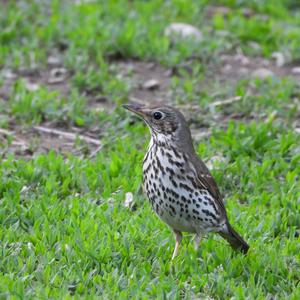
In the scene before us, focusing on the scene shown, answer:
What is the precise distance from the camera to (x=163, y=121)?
6902mm

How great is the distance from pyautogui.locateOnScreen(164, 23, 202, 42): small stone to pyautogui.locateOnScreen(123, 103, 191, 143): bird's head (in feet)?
14.8

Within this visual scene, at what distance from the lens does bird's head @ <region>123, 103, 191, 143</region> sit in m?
6.88

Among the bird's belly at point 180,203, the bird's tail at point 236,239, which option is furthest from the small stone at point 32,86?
the bird's tail at point 236,239

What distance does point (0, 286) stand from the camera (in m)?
5.95

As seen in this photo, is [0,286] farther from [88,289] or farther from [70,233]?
[70,233]

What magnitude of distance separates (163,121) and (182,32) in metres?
4.75

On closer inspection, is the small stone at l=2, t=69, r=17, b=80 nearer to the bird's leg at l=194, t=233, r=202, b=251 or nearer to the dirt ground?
the dirt ground

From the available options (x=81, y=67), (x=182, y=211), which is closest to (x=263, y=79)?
(x=81, y=67)

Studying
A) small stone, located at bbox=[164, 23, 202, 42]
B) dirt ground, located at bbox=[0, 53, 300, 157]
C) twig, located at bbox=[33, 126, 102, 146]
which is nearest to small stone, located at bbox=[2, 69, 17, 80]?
dirt ground, located at bbox=[0, 53, 300, 157]

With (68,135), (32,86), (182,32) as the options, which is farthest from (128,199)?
(182,32)

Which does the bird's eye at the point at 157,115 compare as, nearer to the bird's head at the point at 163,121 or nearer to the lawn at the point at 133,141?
the bird's head at the point at 163,121

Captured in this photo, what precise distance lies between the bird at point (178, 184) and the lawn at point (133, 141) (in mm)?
197

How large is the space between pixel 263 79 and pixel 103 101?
203 cm

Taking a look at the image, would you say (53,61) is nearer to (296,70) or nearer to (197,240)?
(296,70)
